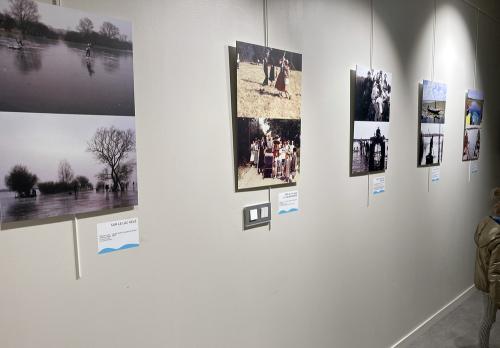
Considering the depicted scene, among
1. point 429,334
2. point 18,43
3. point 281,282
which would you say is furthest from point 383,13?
point 429,334

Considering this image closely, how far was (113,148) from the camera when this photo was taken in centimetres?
129

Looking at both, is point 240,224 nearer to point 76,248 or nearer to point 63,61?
point 76,248

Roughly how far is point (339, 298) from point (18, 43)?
2.26 metres

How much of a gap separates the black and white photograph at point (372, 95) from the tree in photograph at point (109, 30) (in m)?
1.58

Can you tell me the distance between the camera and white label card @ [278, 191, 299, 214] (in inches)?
75.7

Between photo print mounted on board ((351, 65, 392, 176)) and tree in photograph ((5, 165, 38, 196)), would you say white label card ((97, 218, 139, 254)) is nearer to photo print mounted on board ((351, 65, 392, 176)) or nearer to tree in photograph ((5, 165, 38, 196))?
tree in photograph ((5, 165, 38, 196))

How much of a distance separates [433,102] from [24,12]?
3018mm

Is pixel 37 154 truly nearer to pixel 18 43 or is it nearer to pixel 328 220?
pixel 18 43

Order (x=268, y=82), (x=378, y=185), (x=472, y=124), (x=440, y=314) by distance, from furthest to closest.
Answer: (x=472, y=124) → (x=440, y=314) → (x=378, y=185) → (x=268, y=82)

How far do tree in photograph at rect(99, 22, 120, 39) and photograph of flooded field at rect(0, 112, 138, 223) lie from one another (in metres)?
0.29

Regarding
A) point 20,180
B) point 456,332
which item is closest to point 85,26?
point 20,180

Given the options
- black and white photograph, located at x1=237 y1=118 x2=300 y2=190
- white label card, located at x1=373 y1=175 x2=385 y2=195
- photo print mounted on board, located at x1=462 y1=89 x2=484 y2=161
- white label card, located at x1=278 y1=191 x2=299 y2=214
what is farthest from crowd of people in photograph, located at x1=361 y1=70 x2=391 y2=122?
photo print mounted on board, located at x1=462 y1=89 x2=484 y2=161

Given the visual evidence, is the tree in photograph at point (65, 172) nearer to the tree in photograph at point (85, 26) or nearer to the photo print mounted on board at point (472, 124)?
the tree in photograph at point (85, 26)

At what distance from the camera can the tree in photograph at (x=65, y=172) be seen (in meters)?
1.19
